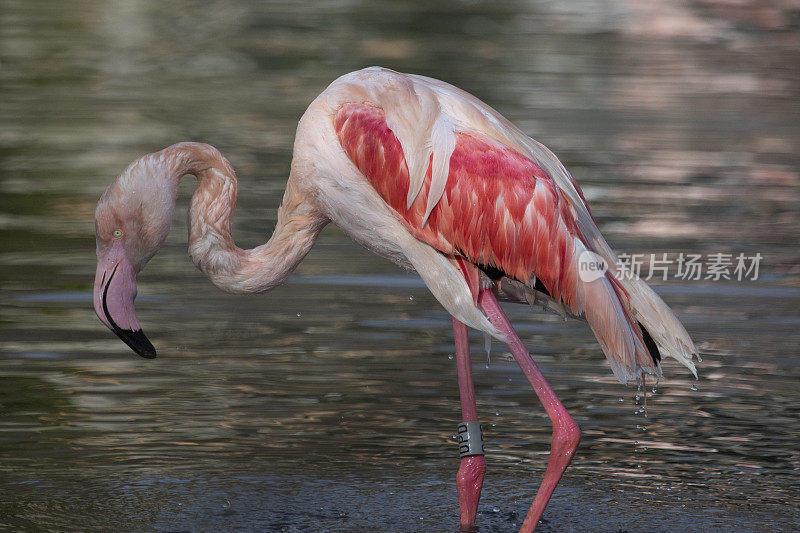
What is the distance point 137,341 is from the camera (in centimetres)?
642

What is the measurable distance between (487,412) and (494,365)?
91 centimetres

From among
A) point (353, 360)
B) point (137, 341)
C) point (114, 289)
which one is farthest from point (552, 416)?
point (353, 360)

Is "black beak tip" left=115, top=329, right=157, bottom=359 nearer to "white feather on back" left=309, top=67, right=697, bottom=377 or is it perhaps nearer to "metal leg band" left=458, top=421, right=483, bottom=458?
"white feather on back" left=309, top=67, right=697, bottom=377

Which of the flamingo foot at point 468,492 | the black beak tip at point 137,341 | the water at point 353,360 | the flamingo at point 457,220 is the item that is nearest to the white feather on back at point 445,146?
the flamingo at point 457,220

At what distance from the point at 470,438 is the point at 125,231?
1.79 meters

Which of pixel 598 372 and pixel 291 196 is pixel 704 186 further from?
pixel 291 196

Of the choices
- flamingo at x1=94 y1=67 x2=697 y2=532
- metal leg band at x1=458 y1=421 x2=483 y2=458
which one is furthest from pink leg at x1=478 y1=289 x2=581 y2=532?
metal leg band at x1=458 y1=421 x2=483 y2=458

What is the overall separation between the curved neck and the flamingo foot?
124 centimetres

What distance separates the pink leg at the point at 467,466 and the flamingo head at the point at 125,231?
4.71 feet

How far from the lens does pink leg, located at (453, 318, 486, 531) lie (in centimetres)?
624

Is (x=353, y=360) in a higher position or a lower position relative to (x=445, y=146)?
lower

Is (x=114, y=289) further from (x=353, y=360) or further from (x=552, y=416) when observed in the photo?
(x=353, y=360)

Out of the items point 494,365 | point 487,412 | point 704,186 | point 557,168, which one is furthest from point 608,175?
point 557,168

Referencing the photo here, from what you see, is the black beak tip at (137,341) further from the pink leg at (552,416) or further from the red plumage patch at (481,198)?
the pink leg at (552,416)
